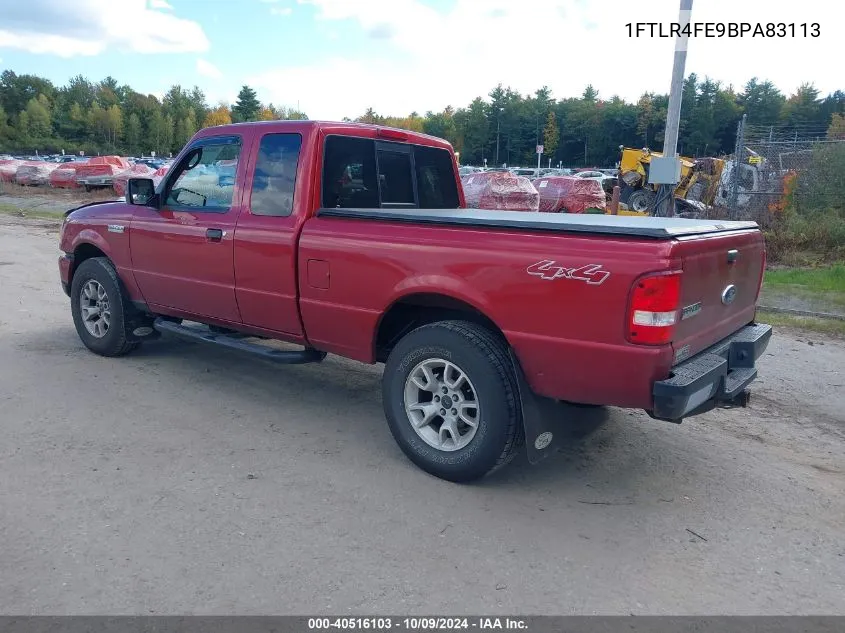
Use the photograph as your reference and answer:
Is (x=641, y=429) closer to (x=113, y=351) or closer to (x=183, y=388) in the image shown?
(x=183, y=388)

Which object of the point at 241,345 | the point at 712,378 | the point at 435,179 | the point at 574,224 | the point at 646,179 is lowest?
the point at 241,345

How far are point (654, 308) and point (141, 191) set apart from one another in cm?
440

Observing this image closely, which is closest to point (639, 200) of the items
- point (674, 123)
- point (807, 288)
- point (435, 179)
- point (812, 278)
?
point (812, 278)

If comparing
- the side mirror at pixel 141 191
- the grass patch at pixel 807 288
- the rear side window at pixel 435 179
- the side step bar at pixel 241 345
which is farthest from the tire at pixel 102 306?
the grass patch at pixel 807 288

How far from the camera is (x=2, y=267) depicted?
437 inches

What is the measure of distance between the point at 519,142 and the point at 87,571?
111m

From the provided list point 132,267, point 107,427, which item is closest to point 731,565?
point 107,427

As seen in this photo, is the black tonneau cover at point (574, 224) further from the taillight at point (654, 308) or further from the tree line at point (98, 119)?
the tree line at point (98, 119)

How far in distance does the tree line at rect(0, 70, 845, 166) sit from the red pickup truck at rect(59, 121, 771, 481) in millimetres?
88112

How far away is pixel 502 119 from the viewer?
109m

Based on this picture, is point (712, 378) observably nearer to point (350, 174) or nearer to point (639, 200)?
point (350, 174)

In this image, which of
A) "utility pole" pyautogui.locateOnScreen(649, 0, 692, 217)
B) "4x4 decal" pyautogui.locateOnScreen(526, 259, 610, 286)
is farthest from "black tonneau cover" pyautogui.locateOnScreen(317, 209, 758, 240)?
"utility pole" pyautogui.locateOnScreen(649, 0, 692, 217)
